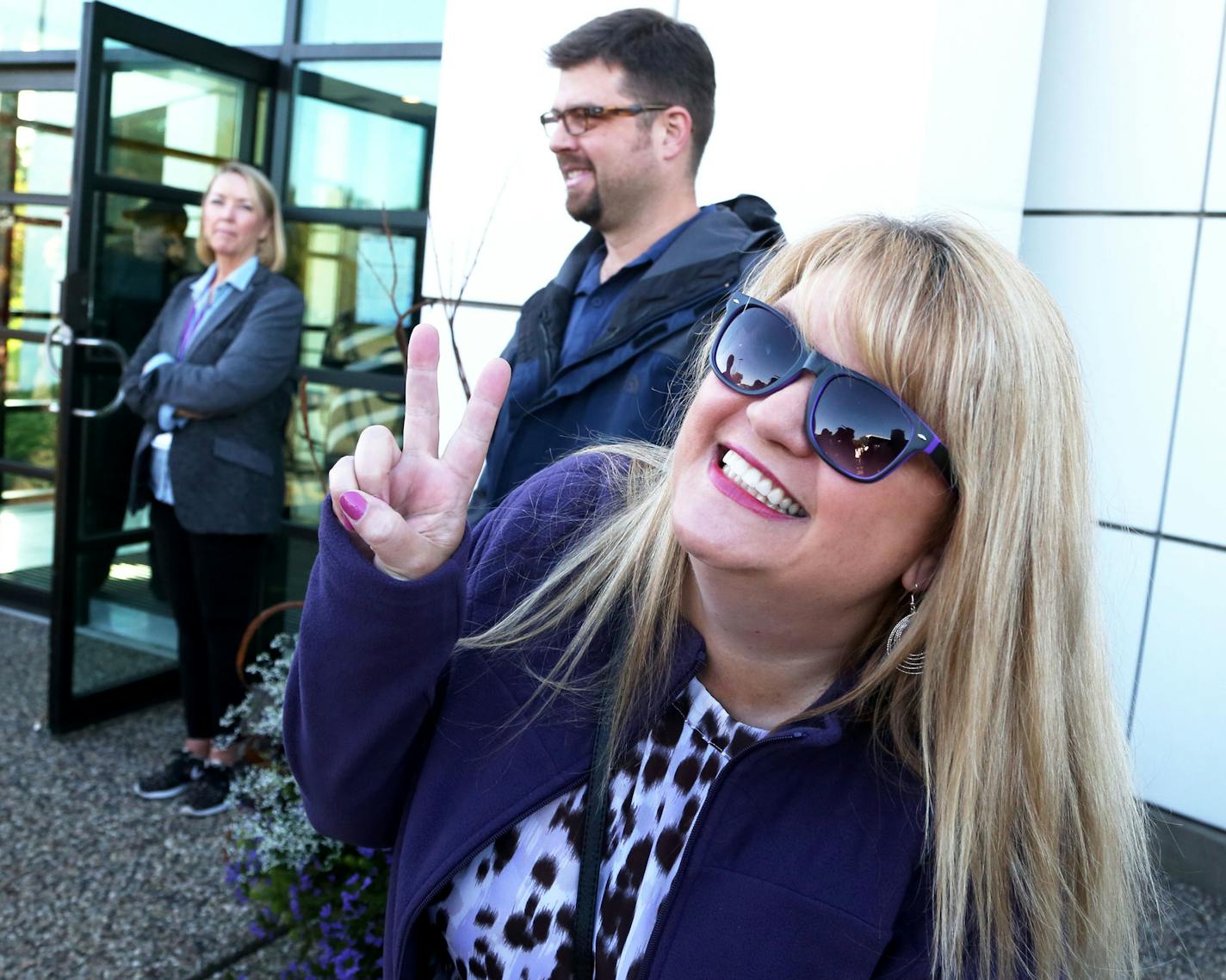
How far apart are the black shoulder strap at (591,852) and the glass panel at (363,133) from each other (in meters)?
4.18

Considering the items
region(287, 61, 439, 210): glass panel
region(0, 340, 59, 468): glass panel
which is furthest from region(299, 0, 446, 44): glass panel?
region(0, 340, 59, 468): glass panel

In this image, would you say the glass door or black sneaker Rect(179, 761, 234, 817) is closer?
black sneaker Rect(179, 761, 234, 817)

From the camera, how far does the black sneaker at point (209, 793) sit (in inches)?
158

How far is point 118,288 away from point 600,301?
2839 millimetres

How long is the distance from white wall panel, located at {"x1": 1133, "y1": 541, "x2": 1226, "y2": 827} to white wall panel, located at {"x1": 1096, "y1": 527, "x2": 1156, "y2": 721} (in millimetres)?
34

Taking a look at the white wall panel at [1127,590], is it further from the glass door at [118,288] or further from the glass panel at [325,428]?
the glass door at [118,288]

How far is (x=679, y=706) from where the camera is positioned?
54.9 inches

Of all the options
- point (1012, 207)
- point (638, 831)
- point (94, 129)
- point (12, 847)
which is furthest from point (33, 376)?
point (638, 831)

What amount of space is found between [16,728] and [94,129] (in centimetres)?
242

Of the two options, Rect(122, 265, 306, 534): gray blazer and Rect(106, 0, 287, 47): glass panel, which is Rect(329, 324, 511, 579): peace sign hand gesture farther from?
Rect(106, 0, 287, 47): glass panel

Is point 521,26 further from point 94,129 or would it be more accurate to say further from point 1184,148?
point 1184,148

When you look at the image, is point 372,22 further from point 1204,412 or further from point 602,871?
point 602,871

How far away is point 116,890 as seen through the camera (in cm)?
347

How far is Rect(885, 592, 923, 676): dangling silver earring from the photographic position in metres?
1.39
